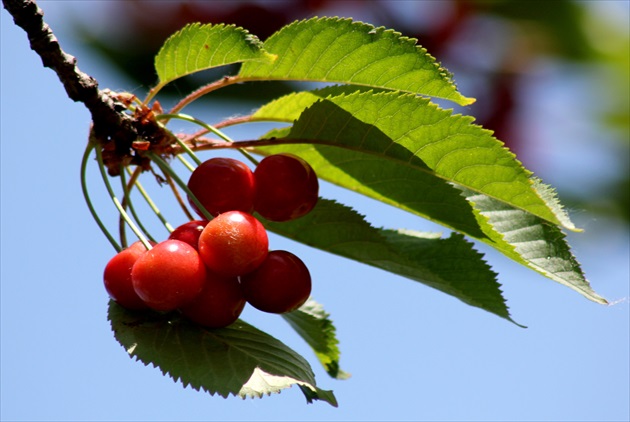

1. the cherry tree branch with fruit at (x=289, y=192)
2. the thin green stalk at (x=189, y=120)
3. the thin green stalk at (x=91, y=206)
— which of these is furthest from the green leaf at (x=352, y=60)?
the thin green stalk at (x=91, y=206)

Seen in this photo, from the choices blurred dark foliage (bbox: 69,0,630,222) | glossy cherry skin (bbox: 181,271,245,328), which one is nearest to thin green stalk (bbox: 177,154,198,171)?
glossy cherry skin (bbox: 181,271,245,328)

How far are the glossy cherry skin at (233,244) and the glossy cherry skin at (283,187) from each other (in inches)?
4.4

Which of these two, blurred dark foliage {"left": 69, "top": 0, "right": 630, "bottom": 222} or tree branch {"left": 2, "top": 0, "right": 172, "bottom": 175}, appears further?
blurred dark foliage {"left": 69, "top": 0, "right": 630, "bottom": 222}

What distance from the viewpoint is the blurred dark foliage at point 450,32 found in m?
3.22

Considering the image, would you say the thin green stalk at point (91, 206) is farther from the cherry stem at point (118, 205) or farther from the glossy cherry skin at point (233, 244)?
the glossy cherry skin at point (233, 244)

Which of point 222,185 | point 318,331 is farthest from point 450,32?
point 222,185

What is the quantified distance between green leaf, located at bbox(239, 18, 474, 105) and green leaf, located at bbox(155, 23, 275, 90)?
0.08 m

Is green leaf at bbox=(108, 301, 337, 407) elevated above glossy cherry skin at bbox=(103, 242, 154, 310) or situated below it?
below

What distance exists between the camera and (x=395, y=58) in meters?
1.37

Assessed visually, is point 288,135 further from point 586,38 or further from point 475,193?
point 586,38

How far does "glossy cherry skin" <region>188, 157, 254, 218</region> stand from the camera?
1.44 metres

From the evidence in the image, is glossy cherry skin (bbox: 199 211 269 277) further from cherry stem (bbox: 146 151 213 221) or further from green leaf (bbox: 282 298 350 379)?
green leaf (bbox: 282 298 350 379)

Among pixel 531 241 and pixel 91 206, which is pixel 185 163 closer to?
pixel 91 206

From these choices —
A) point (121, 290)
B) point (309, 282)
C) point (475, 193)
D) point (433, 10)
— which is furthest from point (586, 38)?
point (121, 290)
